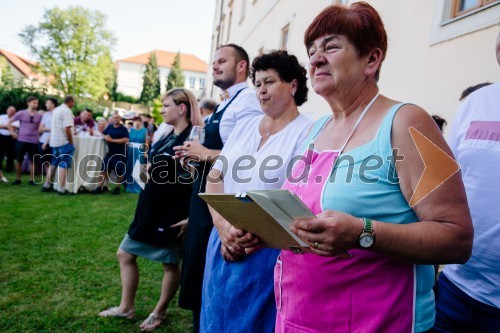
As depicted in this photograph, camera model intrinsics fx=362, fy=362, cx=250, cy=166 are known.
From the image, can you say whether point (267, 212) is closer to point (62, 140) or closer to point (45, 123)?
point (62, 140)

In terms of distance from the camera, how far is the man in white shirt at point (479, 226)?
4.81 feet

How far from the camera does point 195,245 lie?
247cm

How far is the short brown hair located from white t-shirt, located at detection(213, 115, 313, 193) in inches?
26.5

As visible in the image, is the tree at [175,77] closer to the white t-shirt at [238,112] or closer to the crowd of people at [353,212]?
the white t-shirt at [238,112]

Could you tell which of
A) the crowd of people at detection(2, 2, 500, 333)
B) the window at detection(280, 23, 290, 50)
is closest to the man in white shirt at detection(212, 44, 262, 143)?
the crowd of people at detection(2, 2, 500, 333)

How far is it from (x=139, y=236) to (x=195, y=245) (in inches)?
33.2

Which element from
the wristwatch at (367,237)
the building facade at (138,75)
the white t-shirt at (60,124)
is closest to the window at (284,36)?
the white t-shirt at (60,124)

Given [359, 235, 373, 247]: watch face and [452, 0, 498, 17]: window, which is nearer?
[359, 235, 373, 247]: watch face

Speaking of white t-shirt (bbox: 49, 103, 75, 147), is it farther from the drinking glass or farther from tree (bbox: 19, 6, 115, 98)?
tree (bbox: 19, 6, 115, 98)

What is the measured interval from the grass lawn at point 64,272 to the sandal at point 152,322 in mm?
55

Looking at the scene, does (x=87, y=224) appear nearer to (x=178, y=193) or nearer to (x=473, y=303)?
(x=178, y=193)

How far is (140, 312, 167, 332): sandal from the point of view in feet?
10.3

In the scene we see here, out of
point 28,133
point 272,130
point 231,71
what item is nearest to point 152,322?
point 272,130

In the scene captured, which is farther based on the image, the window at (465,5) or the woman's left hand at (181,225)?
the window at (465,5)
